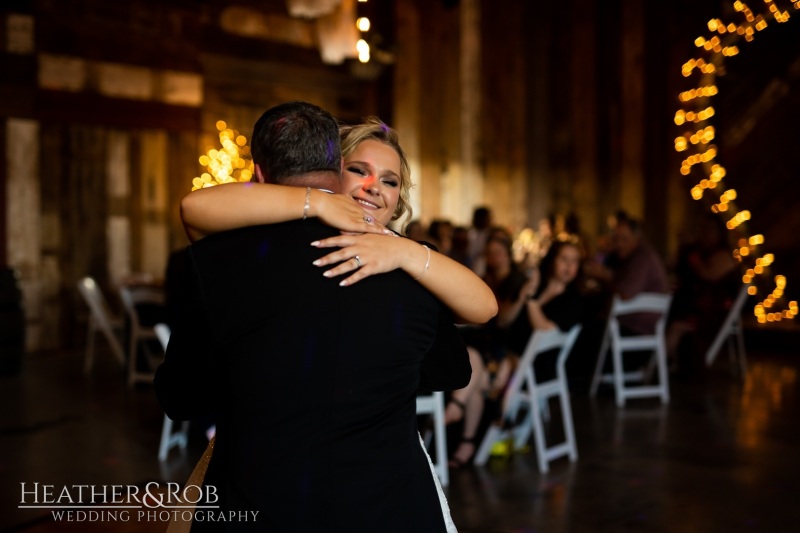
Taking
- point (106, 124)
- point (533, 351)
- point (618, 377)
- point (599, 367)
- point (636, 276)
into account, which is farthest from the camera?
point (106, 124)

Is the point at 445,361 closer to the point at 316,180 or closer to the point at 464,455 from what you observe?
the point at 316,180

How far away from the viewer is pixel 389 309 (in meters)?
1.31

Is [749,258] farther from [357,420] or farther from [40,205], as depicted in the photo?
[357,420]

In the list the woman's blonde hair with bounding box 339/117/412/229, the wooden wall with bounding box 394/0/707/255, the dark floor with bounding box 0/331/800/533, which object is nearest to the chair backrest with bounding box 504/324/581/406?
the dark floor with bounding box 0/331/800/533

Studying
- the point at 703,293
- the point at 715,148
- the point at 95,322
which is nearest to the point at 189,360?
the point at 95,322

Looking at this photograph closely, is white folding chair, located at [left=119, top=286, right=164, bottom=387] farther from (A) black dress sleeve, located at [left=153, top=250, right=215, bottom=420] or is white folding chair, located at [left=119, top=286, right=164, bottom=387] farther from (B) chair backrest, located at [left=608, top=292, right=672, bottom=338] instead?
(A) black dress sleeve, located at [left=153, top=250, right=215, bottom=420]

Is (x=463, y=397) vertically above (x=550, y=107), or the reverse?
(x=550, y=107)

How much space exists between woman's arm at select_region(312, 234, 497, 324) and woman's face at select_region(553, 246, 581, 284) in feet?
12.8

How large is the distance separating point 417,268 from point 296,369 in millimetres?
249

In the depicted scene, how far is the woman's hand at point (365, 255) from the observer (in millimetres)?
1260

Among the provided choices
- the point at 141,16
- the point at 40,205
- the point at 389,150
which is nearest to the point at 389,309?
the point at 389,150

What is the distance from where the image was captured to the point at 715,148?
29.2ft

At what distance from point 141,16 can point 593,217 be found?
6.44m

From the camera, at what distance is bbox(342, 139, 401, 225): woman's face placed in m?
1.78
